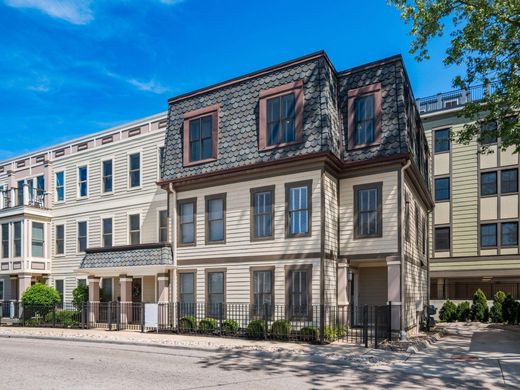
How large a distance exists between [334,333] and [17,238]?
2065 cm

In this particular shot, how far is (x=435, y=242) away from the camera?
32.6 m

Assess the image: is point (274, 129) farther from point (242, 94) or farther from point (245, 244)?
point (245, 244)

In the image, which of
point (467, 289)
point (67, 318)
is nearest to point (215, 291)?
point (67, 318)

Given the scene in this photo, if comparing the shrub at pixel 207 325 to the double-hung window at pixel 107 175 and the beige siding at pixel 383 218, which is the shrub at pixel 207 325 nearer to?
the beige siding at pixel 383 218

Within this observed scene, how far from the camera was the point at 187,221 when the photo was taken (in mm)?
20234

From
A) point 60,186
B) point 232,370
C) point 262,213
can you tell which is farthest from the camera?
point 60,186

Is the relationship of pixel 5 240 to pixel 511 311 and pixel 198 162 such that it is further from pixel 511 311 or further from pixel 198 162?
pixel 511 311

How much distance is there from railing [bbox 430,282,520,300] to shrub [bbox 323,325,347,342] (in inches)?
707

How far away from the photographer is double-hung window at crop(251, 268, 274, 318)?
17406 mm

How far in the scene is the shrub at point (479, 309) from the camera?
27141mm

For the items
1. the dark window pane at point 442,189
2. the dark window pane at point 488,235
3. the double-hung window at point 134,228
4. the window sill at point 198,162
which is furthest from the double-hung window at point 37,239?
the dark window pane at point 488,235

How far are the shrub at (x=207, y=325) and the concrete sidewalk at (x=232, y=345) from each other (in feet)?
2.33

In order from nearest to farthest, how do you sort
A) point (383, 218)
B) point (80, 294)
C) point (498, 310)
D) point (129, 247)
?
1. point (383, 218)
2. point (129, 247)
3. point (80, 294)
4. point (498, 310)

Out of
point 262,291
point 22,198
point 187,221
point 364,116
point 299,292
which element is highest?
point 364,116
